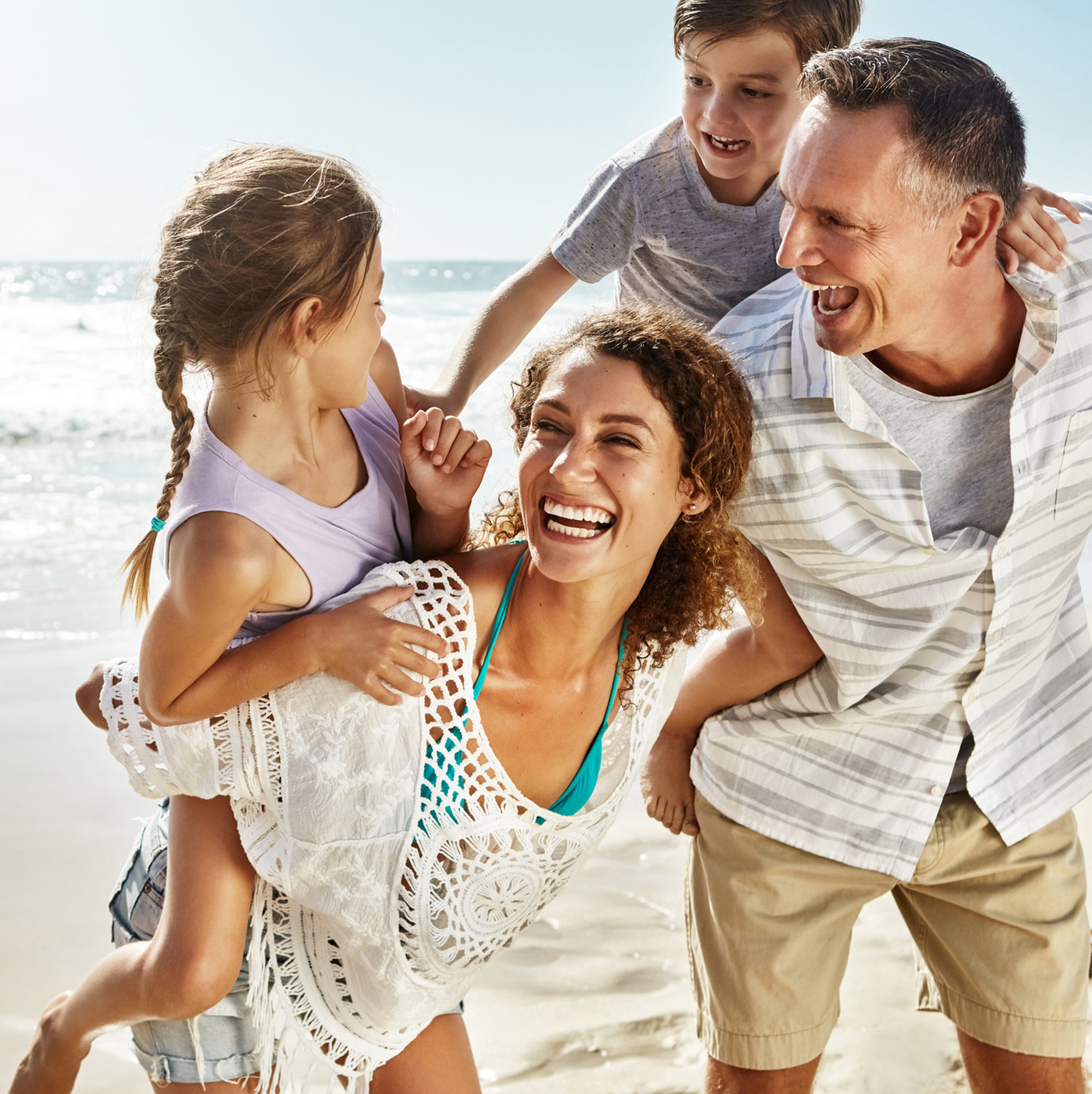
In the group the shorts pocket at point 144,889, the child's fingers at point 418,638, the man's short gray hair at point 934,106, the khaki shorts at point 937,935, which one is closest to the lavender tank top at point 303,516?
the child's fingers at point 418,638

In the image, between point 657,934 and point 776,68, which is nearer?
point 776,68

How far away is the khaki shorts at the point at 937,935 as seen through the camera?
A: 232 centimetres

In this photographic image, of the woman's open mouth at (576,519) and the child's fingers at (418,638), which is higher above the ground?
the woman's open mouth at (576,519)

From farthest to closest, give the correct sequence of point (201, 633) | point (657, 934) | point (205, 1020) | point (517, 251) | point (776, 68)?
point (517, 251), point (657, 934), point (776, 68), point (205, 1020), point (201, 633)

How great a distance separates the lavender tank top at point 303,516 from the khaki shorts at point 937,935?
96 cm

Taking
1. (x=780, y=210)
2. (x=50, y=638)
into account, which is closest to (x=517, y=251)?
(x=50, y=638)

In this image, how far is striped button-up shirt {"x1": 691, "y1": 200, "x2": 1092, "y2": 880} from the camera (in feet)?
6.91

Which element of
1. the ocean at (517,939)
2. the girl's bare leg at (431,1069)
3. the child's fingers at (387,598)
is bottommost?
the ocean at (517,939)

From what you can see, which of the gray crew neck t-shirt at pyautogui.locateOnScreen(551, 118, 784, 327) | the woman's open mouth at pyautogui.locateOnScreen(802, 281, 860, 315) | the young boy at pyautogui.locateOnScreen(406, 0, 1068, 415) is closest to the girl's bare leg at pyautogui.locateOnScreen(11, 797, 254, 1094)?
the young boy at pyautogui.locateOnScreen(406, 0, 1068, 415)

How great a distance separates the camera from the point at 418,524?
2.35 m

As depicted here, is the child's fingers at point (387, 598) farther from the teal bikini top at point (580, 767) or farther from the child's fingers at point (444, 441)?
the child's fingers at point (444, 441)

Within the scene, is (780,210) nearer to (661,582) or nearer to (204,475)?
(661,582)

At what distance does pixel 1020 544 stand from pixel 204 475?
4.94 ft

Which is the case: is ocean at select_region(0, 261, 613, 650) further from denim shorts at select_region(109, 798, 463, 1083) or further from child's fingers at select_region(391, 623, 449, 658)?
denim shorts at select_region(109, 798, 463, 1083)
